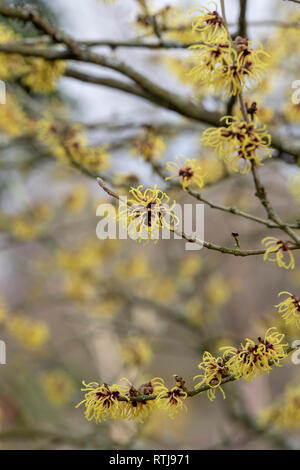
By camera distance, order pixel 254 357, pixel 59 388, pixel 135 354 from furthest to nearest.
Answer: pixel 59 388 < pixel 135 354 < pixel 254 357

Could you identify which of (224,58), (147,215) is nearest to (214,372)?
(147,215)

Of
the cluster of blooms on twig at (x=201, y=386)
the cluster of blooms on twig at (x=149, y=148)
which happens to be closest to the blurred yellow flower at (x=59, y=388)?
the cluster of blooms on twig at (x=149, y=148)

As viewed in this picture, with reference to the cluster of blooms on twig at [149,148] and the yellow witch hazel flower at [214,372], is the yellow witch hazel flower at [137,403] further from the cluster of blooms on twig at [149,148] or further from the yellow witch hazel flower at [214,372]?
the cluster of blooms on twig at [149,148]

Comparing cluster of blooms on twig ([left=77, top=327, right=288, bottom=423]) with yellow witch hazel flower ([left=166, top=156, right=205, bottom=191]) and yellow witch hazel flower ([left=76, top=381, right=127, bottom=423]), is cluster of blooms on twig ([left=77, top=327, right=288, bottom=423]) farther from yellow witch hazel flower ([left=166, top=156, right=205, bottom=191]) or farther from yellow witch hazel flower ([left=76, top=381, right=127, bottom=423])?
yellow witch hazel flower ([left=166, top=156, right=205, bottom=191])

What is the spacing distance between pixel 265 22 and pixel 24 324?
8.38 feet

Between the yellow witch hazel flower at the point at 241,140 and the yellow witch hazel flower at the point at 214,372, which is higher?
the yellow witch hazel flower at the point at 241,140

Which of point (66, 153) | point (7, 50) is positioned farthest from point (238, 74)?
point (7, 50)

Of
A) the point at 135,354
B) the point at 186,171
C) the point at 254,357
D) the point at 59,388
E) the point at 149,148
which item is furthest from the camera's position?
the point at 59,388

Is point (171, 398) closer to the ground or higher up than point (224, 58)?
closer to the ground

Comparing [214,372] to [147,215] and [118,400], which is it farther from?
[147,215]

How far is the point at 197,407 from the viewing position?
7391 mm

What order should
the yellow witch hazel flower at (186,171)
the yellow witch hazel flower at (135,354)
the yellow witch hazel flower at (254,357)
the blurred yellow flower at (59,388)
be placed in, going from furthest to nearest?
the blurred yellow flower at (59,388) → the yellow witch hazel flower at (135,354) → the yellow witch hazel flower at (186,171) → the yellow witch hazel flower at (254,357)

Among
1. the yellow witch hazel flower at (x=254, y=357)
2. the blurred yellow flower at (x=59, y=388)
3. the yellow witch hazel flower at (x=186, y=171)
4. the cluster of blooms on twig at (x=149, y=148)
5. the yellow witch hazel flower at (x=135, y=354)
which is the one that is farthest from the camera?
the blurred yellow flower at (x=59, y=388)

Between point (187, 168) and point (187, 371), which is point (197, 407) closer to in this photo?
point (187, 371)
